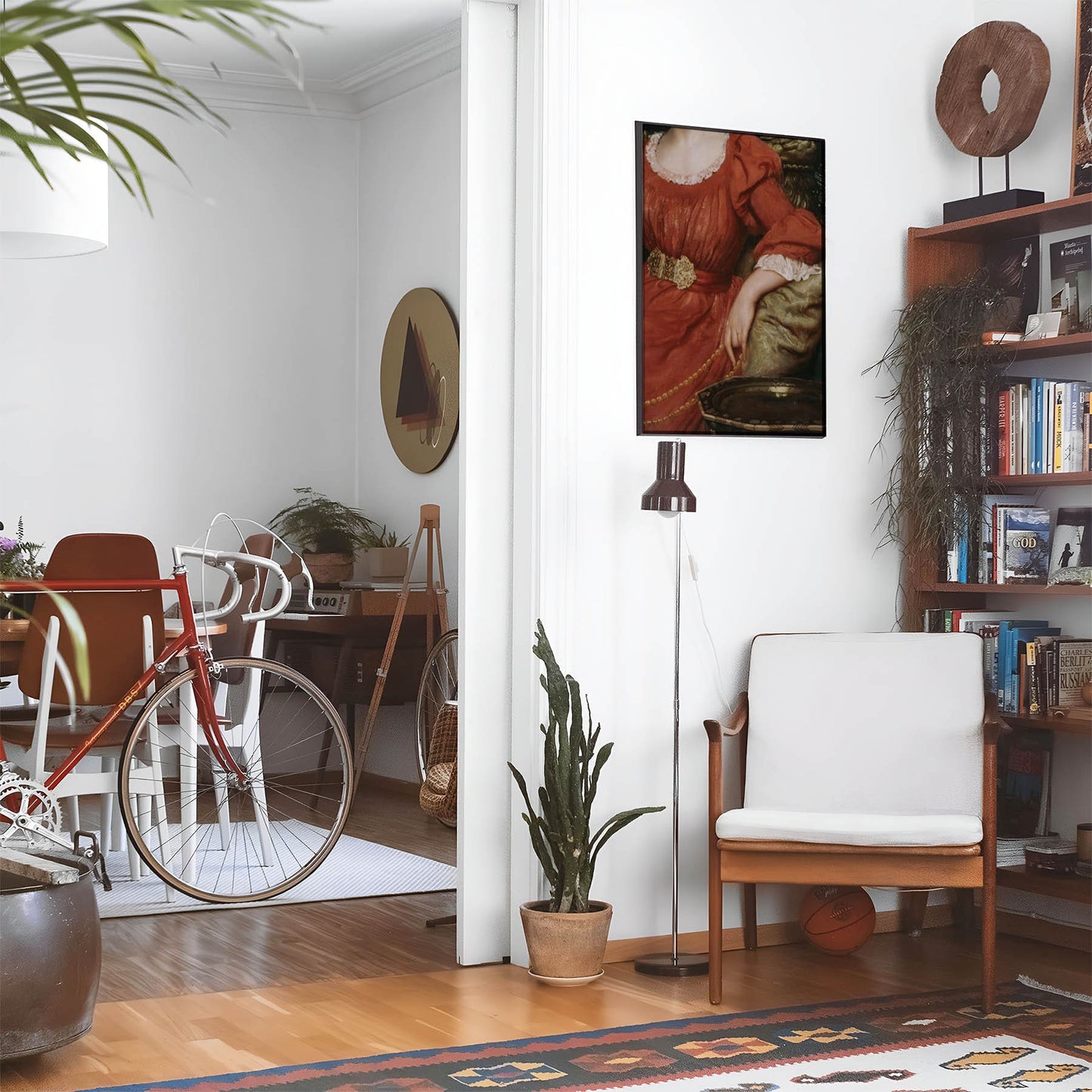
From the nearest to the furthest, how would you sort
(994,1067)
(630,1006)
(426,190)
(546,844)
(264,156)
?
(994,1067) → (630,1006) → (546,844) → (426,190) → (264,156)

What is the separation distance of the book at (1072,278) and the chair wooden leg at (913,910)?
5.08 ft

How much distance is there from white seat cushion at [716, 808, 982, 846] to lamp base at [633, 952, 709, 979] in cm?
44

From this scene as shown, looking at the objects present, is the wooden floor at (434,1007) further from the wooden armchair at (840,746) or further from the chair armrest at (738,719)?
the chair armrest at (738,719)

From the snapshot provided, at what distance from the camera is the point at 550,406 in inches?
142

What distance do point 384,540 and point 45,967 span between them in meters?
4.02

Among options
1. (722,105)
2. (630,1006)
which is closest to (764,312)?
(722,105)

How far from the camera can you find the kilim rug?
270cm

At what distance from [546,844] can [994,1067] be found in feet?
3.70

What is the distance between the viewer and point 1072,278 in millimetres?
3877

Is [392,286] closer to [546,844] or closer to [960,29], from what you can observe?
[960,29]

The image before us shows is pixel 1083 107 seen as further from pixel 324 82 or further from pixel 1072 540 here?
pixel 324 82

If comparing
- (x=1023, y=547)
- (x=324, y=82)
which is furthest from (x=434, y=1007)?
(x=324, y=82)

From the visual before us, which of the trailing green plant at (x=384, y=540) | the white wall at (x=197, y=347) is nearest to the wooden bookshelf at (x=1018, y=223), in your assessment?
the trailing green plant at (x=384, y=540)

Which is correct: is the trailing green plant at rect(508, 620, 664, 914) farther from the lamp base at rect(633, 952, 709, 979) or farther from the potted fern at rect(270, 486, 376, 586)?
the potted fern at rect(270, 486, 376, 586)
